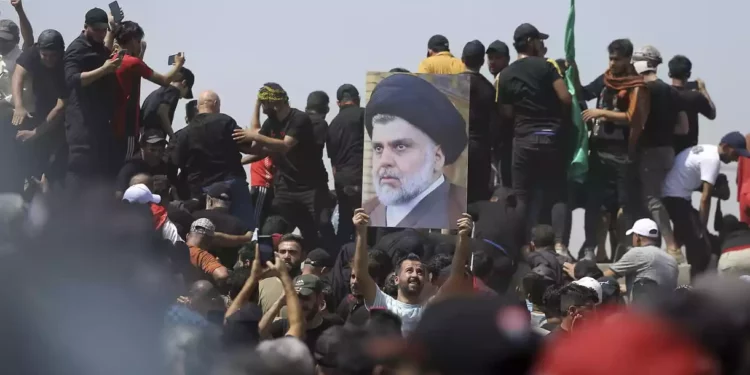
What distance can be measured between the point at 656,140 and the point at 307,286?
383cm

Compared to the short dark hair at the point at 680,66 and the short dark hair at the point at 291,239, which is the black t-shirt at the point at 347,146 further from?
the short dark hair at the point at 680,66

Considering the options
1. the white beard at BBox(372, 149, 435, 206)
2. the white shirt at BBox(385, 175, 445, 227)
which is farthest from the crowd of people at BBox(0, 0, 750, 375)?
the white beard at BBox(372, 149, 435, 206)

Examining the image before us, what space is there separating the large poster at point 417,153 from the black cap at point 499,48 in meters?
1.75

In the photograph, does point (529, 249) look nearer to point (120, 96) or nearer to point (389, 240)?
point (389, 240)

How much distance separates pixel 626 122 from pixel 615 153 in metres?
0.26

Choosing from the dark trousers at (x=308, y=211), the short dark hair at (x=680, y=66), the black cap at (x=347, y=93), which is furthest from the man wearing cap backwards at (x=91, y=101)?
the short dark hair at (x=680, y=66)

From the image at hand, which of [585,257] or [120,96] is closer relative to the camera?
[120,96]

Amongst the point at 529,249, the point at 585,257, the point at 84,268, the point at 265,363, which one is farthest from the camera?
the point at 585,257

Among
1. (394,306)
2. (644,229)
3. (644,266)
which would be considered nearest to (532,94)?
(644,229)

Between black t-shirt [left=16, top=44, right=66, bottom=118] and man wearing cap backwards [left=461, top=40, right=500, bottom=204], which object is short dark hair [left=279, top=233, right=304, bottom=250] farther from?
black t-shirt [left=16, top=44, right=66, bottom=118]

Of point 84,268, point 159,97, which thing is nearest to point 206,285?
point 84,268

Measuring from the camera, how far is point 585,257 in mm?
10078

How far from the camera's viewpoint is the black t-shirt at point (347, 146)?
1016 centimetres

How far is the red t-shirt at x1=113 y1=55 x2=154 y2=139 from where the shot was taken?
358 inches
